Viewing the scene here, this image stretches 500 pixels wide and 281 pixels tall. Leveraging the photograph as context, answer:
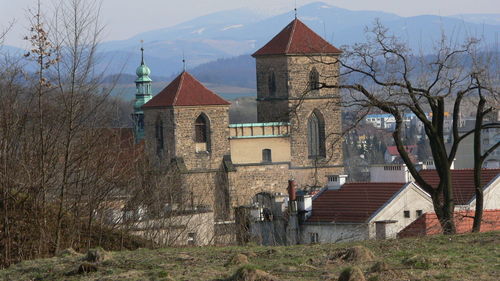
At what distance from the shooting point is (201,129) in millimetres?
60406

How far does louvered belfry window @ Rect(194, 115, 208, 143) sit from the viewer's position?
2366 inches

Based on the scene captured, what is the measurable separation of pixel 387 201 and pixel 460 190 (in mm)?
1760

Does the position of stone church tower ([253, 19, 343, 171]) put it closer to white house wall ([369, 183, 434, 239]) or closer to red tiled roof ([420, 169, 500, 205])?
red tiled roof ([420, 169, 500, 205])

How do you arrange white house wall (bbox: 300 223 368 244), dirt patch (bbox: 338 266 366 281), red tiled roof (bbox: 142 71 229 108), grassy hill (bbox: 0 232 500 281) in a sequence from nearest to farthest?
dirt patch (bbox: 338 266 366 281) < grassy hill (bbox: 0 232 500 281) < white house wall (bbox: 300 223 368 244) < red tiled roof (bbox: 142 71 229 108)

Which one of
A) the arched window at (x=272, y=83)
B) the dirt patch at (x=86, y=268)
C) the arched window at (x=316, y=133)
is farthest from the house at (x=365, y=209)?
the arched window at (x=316, y=133)

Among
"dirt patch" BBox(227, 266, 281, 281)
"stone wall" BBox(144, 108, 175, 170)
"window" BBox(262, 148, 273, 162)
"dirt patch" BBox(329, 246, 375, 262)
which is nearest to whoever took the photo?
"dirt patch" BBox(227, 266, 281, 281)

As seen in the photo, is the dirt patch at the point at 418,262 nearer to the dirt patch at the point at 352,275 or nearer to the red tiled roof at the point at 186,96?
the dirt patch at the point at 352,275

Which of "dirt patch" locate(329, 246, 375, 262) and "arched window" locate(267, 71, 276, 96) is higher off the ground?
"arched window" locate(267, 71, 276, 96)

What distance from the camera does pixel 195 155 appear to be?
5950 cm

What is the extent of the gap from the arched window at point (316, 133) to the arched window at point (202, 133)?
5.16 meters

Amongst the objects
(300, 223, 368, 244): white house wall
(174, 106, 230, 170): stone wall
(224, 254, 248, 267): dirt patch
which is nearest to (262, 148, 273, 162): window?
(174, 106, 230, 170): stone wall

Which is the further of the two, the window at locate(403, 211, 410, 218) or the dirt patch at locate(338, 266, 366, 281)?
the window at locate(403, 211, 410, 218)

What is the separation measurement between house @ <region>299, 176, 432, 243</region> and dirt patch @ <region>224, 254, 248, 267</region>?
1653 centimetres

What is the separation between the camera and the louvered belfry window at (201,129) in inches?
2366
